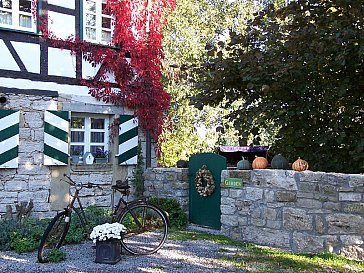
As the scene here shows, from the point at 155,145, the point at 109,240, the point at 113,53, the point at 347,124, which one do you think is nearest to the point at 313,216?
the point at 347,124

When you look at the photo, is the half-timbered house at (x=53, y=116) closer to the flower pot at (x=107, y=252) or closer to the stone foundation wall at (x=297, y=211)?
the stone foundation wall at (x=297, y=211)

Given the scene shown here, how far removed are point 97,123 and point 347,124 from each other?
14.2 feet

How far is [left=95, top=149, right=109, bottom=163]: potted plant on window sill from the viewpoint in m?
8.40

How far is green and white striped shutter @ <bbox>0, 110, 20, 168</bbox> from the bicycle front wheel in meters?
2.38

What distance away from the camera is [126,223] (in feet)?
19.7

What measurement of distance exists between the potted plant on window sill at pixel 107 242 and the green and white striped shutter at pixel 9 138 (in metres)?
2.71

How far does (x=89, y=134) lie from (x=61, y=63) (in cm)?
135

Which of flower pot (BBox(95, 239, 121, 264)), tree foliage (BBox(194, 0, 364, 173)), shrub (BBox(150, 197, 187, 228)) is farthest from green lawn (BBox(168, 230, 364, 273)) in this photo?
shrub (BBox(150, 197, 187, 228))

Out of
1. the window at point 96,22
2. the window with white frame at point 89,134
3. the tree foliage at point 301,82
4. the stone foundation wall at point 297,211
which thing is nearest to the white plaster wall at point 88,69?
the window at point 96,22

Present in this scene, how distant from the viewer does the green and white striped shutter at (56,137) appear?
770cm

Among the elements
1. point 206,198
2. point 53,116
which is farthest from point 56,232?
point 206,198

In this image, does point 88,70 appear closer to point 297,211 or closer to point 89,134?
point 89,134

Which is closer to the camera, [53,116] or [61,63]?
[53,116]

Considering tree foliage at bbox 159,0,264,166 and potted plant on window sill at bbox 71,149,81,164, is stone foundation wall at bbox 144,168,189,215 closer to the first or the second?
potted plant on window sill at bbox 71,149,81,164
